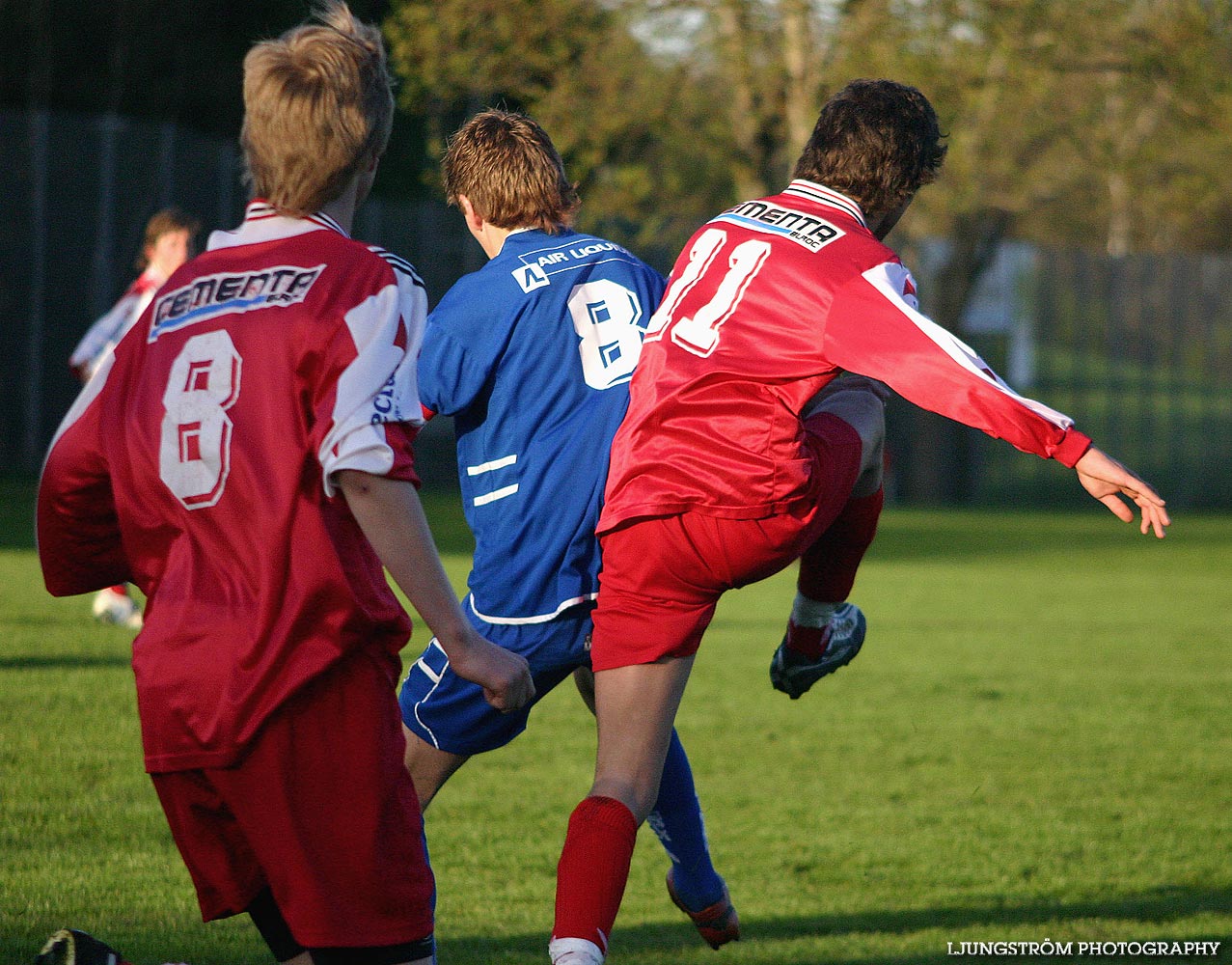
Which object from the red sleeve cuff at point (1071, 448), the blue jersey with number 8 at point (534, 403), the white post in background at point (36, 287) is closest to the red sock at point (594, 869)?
the blue jersey with number 8 at point (534, 403)

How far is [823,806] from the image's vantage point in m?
5.97

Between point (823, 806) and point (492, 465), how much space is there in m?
2.87

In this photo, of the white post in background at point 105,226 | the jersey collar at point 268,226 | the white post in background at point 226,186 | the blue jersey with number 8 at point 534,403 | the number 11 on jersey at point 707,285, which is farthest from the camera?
the white post in background at point 226,186

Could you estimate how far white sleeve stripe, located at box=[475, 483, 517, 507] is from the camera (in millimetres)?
3609

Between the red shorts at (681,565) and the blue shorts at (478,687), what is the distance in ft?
0.80

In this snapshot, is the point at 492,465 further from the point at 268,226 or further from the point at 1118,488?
the point at 1118,488

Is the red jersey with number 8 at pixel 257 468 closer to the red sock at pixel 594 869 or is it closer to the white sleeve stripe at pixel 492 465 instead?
the red sock at pixel 594 869

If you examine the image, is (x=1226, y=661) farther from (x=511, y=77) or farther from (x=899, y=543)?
(x=511, y=77)

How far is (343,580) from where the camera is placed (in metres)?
2.31

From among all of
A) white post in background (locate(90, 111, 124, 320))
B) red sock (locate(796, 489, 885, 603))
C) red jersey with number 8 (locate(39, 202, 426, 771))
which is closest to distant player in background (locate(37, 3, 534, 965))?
red jersey with number 8 (locate(39, 202, 426, 771))

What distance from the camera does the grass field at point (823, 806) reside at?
4.36 metres

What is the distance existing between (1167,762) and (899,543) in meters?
11.1

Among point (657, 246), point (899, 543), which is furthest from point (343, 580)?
point (657, 246)

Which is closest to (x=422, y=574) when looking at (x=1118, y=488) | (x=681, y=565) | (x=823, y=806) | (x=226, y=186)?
(x=681, y=565)
